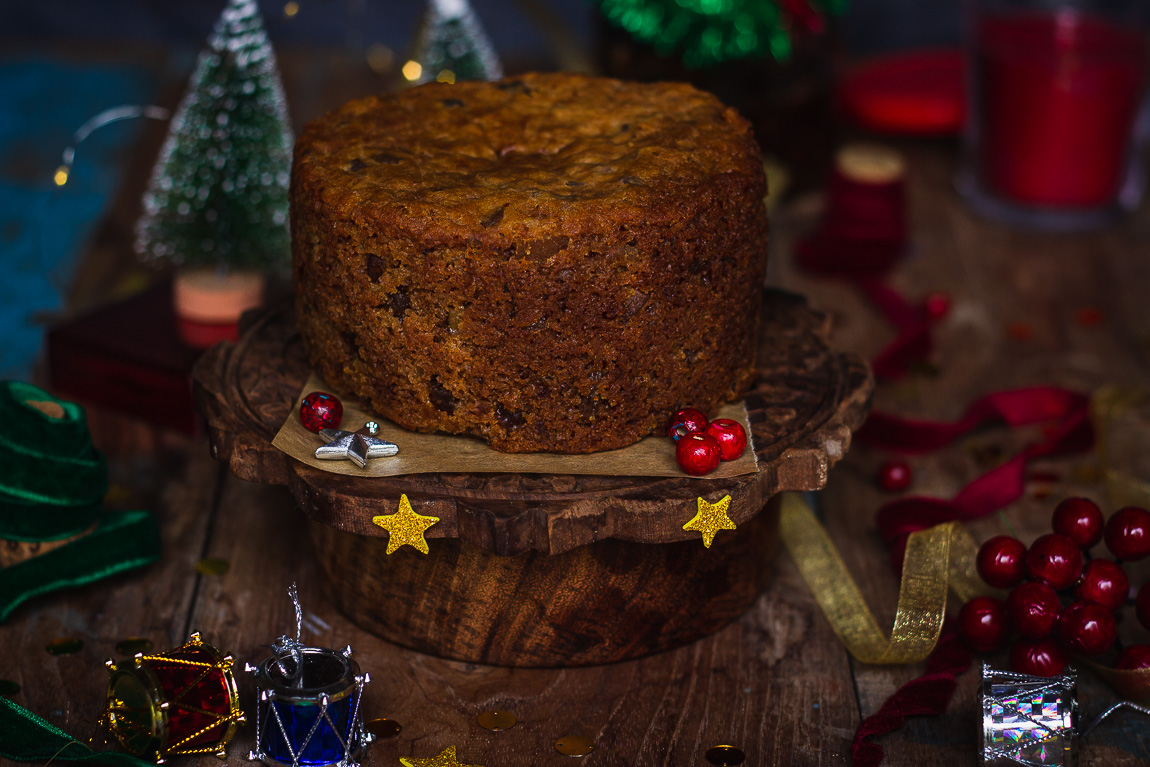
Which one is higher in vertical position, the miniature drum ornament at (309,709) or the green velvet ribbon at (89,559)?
the miniature drum ornament at (309,709)

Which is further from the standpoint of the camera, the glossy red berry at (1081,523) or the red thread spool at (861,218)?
the red thread spool at (861,218)

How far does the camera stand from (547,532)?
1281 mm

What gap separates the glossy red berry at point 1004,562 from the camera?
1456 mm

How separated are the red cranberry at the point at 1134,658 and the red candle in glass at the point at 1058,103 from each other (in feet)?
4.49

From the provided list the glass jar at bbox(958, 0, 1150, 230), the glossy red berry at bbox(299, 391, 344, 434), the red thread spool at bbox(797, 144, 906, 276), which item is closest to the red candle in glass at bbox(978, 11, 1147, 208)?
the glass jar at bbox(958, 0, 1150, 230)

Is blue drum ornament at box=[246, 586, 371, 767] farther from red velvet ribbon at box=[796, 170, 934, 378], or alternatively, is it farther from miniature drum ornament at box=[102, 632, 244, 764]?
red velvet ribbon at box=[796, 170, 934, 378]

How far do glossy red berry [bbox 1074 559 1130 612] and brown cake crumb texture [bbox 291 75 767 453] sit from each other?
43 centimetres

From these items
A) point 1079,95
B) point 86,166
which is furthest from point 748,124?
point 86,166

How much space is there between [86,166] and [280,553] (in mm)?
1431

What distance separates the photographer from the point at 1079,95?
2432 millimetres

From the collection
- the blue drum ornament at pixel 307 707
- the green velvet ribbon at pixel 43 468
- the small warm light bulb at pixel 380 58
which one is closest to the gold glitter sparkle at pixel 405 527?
the blue drum ornament at pixel 307 707

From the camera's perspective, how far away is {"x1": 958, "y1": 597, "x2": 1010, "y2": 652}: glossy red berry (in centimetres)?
146

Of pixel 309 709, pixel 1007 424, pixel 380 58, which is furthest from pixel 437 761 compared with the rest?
pixel 380 58

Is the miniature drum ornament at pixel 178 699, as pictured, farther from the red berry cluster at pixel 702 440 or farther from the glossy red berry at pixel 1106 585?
the glossy red berry at pixel 1106 585
